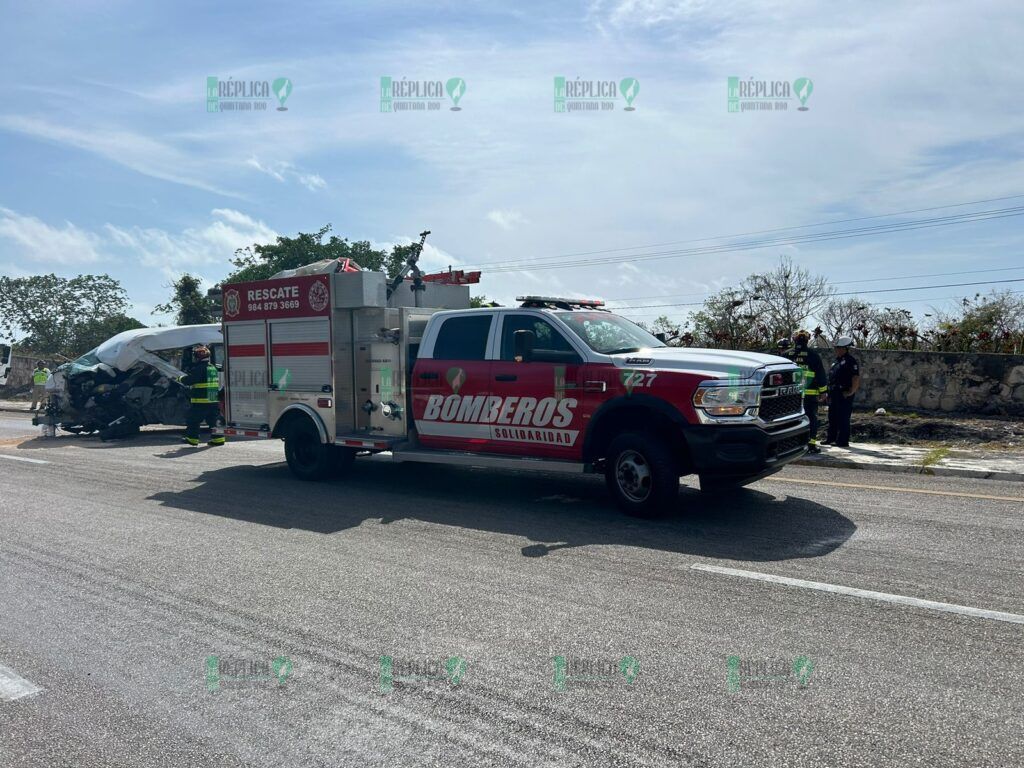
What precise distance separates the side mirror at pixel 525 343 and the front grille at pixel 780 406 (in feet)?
7.49

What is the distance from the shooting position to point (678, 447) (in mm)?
7383

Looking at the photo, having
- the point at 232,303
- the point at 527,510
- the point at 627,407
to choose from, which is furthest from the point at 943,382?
the point at 232,303

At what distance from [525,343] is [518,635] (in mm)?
3777

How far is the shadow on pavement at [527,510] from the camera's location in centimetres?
664

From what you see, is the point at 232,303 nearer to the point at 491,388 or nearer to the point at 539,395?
the point at 491,388

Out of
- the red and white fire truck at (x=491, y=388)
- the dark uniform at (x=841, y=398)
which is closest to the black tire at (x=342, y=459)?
the red and white fire truck at (x=491, y=388)

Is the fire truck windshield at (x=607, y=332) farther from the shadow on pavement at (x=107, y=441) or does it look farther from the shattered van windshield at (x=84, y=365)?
the shattered van windshield at (x=84, y=365)

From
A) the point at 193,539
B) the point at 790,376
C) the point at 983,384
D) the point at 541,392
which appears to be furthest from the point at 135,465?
the point at 983,384

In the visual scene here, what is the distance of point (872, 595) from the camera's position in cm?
511

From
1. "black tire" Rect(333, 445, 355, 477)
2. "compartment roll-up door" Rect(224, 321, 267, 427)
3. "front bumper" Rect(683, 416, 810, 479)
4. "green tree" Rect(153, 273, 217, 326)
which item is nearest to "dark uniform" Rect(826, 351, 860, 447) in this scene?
"front bumper" Rect(683, 416, 810, 479)

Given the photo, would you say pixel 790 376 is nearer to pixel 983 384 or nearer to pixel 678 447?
pixel 678 447

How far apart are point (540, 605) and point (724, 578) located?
138 cm

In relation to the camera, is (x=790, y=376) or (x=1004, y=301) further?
(x=1004, y=301)

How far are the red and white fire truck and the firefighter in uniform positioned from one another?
3.96 metres
